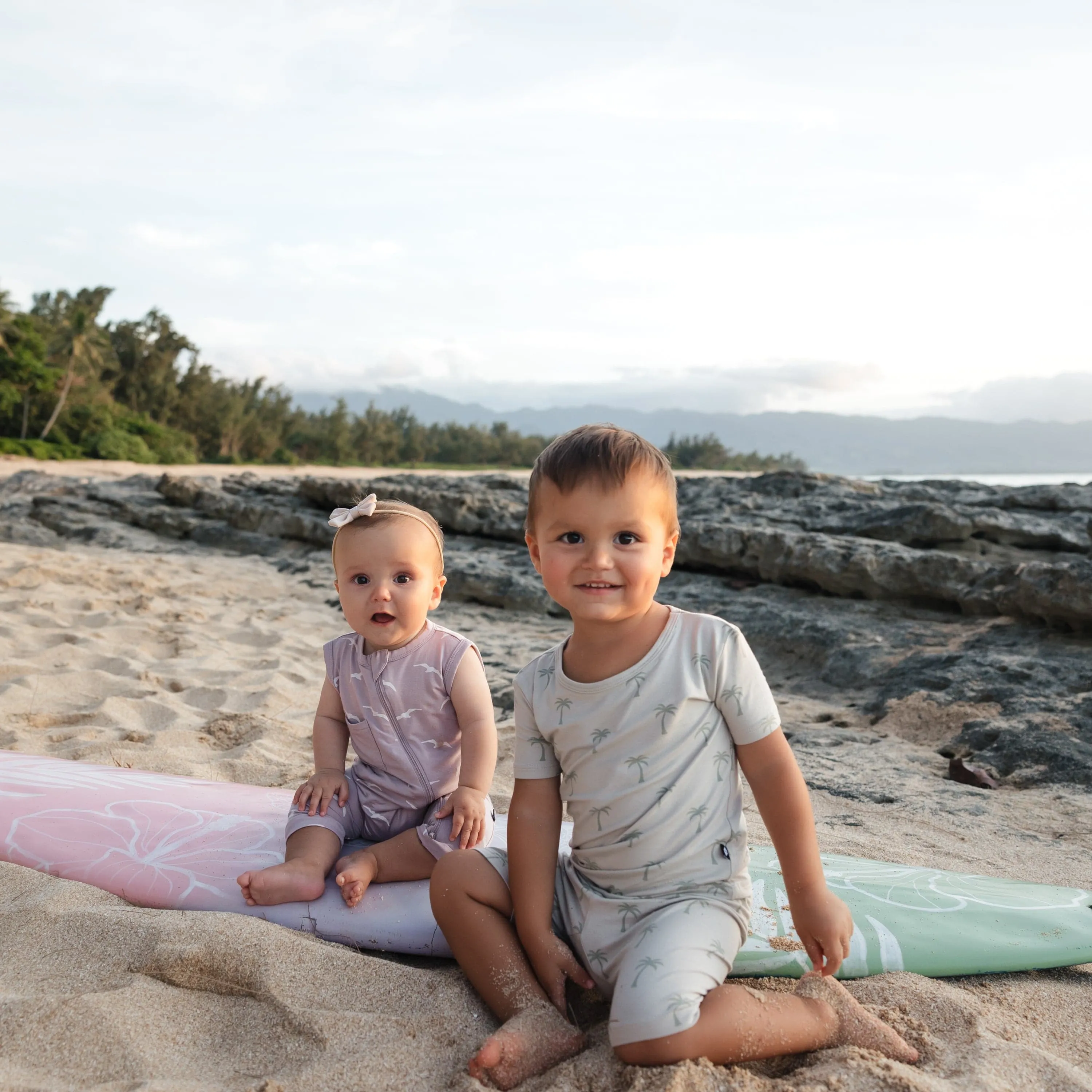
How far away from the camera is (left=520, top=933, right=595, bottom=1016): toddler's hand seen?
1.67 metres

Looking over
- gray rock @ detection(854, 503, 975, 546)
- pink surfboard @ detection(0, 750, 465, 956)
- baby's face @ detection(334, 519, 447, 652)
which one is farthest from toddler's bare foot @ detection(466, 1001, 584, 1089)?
gray rock @ detection(854, 503, 975, 546)

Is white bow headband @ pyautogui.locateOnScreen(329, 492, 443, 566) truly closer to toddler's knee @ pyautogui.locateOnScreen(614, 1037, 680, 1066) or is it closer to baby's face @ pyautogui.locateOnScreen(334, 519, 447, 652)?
baby's face @ pyautogui.locateOnScreen(334, 519, 447, 652)

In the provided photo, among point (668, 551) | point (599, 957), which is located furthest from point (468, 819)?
point (668, 551)

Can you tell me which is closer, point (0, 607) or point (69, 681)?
point (69, 681)

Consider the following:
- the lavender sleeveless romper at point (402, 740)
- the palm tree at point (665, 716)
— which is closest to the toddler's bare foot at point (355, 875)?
the lavender sleeveless romper at point (402, 740)

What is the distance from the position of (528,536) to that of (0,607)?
4395 millimetres

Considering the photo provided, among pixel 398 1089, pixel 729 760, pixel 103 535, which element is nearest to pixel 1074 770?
pixel 729 760

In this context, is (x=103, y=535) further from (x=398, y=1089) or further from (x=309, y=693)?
(x=398, y=1089)

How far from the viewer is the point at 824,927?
1.57 m

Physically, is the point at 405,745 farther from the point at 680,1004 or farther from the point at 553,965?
the point at 680,1004

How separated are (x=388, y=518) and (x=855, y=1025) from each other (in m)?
1.43

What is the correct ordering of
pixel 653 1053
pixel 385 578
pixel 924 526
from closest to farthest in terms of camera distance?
pixel 653 1053, pixel 385 578, pixel 924 526

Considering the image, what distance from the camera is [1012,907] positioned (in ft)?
6.78

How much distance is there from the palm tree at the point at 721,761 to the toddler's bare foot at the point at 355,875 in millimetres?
852
